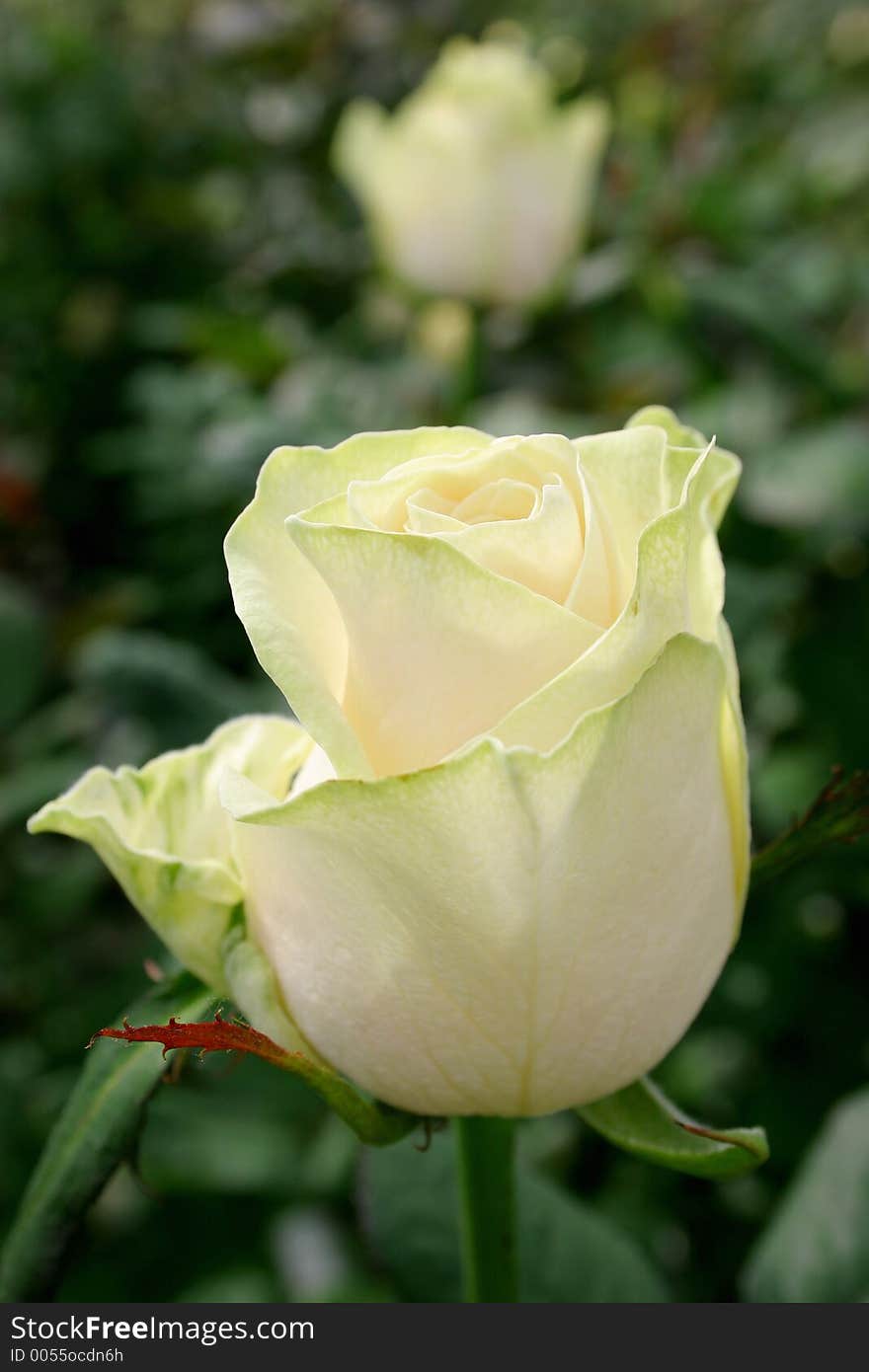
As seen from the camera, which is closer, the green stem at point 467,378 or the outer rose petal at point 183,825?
the outer rose petal at point 183,825

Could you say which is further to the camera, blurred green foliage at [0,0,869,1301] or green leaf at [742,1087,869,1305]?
blurred green foliage at [0,0,869,1301]

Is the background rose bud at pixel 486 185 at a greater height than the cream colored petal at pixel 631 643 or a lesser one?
lesser

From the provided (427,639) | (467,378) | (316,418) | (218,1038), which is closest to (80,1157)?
(218,1038)

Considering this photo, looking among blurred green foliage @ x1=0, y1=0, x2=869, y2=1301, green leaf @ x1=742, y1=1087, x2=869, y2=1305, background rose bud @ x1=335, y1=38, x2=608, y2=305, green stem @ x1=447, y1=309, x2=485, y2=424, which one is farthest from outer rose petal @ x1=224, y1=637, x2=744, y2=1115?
background rose bud @ x1=335, y1=38, x2=608, y2=305

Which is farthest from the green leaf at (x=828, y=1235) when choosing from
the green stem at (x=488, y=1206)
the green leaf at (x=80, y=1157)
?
the green leaf at (x=80, y=1157)

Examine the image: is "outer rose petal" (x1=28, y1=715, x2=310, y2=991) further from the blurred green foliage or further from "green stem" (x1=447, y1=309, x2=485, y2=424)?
"green stem" (x1=447, y1=309, x2=485, y2=424)

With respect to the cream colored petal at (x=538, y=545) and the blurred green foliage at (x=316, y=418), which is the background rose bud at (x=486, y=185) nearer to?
the blurred green foliage at (x=316, y=418)

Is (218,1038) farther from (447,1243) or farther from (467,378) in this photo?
(467,378)

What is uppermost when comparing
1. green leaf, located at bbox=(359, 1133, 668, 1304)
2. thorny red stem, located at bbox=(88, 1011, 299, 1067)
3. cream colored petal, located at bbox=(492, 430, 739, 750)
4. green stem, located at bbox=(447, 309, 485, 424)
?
cream colored petal, located at bbox=(492, 430, 739, 750)
